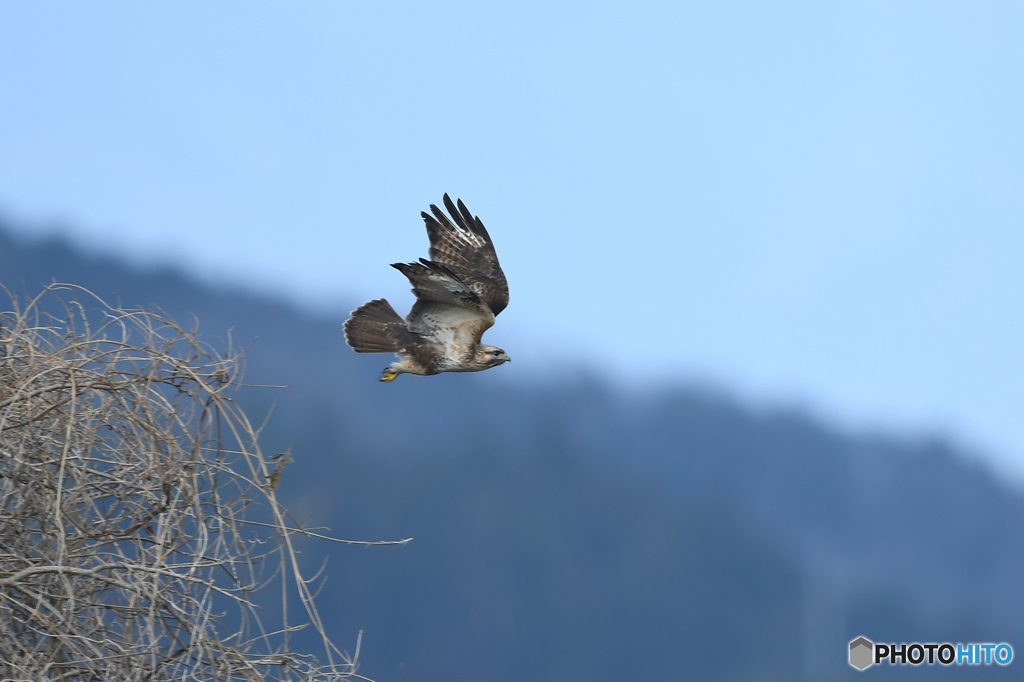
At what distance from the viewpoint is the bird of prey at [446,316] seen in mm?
6289

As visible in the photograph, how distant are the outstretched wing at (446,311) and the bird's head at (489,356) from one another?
0.21 feet

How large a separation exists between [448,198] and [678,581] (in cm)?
3536

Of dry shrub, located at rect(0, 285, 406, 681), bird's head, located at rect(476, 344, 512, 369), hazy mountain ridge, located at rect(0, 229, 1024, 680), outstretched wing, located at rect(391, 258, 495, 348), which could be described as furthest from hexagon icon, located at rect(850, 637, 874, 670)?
dry shrub, located at rect(0, 285, 406, 681)

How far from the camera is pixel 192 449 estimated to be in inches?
138

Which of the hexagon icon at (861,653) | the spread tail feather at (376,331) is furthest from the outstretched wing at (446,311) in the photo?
Answer: the hexagon icon at (861,653)

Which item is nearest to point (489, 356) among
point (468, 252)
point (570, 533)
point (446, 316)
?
point (446, 316)

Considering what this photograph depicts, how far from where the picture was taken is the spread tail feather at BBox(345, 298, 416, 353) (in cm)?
654

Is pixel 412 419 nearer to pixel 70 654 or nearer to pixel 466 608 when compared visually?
pixel 466 608

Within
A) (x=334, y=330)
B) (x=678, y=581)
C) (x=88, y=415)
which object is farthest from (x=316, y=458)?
(x=88, y=415)

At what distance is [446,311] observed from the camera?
6.37 m

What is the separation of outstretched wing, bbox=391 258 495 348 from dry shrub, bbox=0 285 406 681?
239cm

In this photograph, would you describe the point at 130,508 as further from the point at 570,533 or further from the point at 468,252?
the point at 570,533

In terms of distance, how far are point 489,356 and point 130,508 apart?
3095mm

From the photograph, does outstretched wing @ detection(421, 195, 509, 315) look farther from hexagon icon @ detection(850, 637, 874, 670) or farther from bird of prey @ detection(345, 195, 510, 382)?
hexagon icon @ detection(850, 637, 874, 670)
